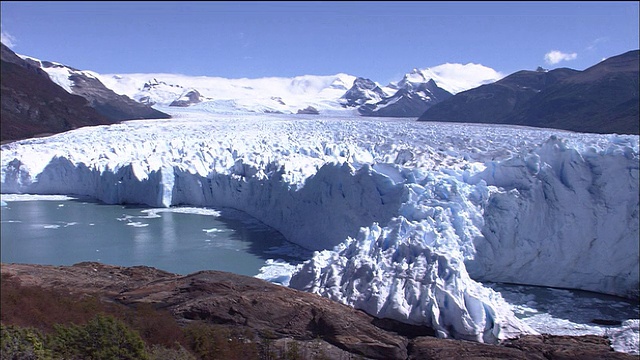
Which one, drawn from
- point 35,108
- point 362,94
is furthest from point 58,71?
point 362,94

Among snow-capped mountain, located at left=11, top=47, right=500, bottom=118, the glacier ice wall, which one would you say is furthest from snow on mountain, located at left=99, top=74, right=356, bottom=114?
the glacier ice wall

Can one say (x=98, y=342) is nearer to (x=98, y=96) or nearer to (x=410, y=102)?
(x=98, y=96)

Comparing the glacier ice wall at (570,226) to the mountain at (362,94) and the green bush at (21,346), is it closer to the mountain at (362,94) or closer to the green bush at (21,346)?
the green bush at (21,346)

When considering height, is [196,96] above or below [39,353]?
above

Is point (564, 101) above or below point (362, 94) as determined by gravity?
below

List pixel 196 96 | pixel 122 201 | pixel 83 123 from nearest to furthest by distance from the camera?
pixel 122 201 → pixel 83 123 → pixel 196 96

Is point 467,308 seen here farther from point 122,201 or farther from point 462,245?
point 122,201

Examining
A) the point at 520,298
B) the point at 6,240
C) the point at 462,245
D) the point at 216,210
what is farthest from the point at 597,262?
the point at 6,240
